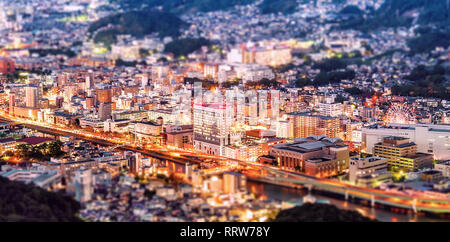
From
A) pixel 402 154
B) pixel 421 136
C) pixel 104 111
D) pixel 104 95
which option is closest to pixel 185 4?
pixel 104 95

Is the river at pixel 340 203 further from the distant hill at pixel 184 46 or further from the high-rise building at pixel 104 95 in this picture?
the distant hill at pixel 184 46

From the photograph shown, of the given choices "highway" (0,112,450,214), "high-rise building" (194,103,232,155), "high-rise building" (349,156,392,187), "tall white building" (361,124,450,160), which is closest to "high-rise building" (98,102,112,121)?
"highway" (0,112,450,214)

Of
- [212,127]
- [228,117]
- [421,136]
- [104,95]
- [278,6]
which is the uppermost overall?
[278,6]

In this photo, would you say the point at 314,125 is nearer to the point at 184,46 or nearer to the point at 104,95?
Result: the point at 104,95

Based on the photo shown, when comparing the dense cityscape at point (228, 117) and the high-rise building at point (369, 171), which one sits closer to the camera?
the dense cityscape at point (228, 117)

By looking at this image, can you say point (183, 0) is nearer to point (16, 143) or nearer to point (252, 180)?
point (16, 143)

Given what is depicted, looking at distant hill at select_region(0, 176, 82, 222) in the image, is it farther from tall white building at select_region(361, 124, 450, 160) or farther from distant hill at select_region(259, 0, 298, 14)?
distant hill at select_region(259, 0, 298, 14)

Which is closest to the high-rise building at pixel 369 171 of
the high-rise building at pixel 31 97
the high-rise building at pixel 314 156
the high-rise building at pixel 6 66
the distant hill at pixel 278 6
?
the high-rise building at pixel 314 156
